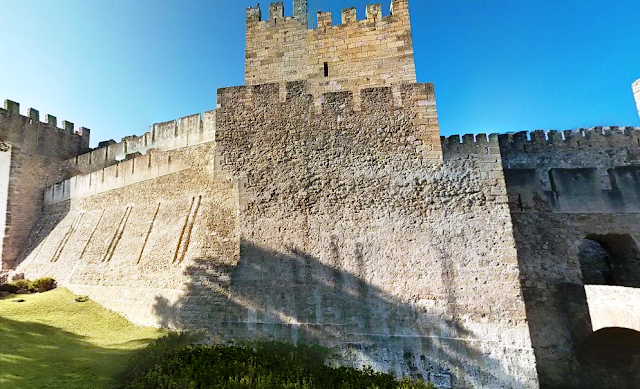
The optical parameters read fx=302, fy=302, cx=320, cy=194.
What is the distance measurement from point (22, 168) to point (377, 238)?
19.6 metres

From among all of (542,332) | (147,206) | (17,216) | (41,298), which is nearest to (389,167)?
(542,332)

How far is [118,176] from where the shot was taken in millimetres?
13367

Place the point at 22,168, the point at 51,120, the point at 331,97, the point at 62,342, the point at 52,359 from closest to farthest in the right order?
1. the point at 52,359
2. the point at 62,342
3. the point at 331,97
4. the point at 22,168
5. the point at 51,120

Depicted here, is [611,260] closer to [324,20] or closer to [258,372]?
[258,372]

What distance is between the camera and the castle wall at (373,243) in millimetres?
5918

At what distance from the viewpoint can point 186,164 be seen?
36.3 feet

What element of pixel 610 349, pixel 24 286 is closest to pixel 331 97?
pixel 610 349

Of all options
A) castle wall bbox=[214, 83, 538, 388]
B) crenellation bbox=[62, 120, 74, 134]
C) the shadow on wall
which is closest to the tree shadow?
the shadow on wall

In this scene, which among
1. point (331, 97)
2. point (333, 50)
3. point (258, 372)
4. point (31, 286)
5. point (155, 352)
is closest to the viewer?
point (258, 372)

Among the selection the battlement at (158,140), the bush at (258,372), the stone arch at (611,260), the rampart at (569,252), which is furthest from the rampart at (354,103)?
the stone arch at (611,260)

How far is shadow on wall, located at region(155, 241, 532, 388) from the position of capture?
229 inches

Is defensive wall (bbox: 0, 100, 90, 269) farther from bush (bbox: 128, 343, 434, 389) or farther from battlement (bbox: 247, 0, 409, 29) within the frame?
bush (bbox: 128, 343, 434, 389)

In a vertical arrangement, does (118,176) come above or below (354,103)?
above

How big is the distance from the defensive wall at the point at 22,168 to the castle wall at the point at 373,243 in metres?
15.4
